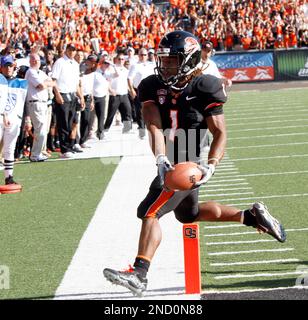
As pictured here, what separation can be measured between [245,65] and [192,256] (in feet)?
88.1

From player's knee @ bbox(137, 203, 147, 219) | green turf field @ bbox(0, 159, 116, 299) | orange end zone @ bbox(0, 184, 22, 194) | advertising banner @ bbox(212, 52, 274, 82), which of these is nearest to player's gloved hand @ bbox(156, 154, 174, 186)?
player's knee @ bbox(137, 203, 147, 219)

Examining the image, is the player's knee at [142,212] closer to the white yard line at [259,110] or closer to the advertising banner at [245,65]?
the white yard line at [259,110]

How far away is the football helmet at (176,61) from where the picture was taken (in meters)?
5.76

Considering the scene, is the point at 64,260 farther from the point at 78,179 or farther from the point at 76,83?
the point at 76,83

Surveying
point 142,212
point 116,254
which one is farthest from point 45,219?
point 142,212

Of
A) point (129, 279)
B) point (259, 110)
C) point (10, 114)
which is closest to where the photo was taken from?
point (129, 279)

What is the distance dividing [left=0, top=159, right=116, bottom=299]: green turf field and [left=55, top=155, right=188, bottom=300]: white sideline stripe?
0.10 m

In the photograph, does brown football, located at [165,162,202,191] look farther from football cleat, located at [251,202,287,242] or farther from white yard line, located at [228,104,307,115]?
white yard line, located at [228,104,307,115]

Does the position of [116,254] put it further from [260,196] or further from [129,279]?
[260,196]

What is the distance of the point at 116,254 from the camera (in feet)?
22.7

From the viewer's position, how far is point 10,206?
964 centimetres

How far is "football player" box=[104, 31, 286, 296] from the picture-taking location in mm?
5676
